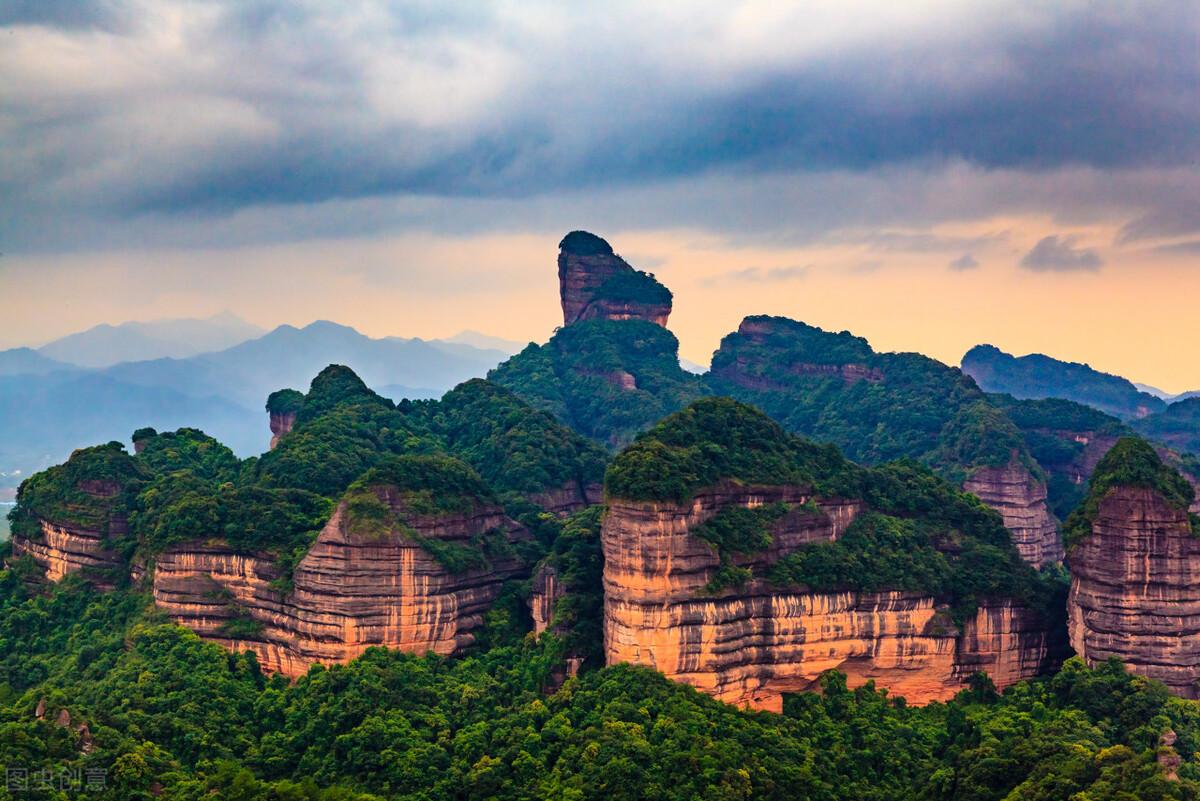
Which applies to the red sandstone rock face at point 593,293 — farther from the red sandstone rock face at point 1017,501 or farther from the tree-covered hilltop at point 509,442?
the red sandstone rock face at point 1017,501

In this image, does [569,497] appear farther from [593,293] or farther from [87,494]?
[593,293]

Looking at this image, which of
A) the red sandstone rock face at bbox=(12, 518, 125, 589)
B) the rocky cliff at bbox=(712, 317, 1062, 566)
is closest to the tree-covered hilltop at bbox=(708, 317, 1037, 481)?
the rocky cliff at bbox=(712, 317, 1062, 566)

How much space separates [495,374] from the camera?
124812 millimetres

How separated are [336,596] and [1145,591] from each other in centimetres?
3174

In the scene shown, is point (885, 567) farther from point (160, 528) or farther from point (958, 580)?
point (160, 528)

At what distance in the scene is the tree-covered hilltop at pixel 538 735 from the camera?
4938cm

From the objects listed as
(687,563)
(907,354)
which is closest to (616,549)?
(687,563)

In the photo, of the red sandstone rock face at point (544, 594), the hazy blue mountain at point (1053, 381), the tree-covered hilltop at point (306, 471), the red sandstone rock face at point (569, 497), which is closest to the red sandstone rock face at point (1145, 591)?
the red sandstone rock face at point (544, 594)

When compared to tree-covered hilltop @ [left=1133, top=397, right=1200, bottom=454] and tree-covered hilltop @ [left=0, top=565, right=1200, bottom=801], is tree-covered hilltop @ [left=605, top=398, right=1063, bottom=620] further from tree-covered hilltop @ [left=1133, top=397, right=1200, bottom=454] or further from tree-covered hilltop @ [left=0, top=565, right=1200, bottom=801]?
tree-covered hilltop @ [left=1133, top=397, right=1200, bottom=454]

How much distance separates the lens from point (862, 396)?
4365 inches

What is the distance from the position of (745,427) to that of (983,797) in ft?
64.4

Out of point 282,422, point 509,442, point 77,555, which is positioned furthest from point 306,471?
point 282,422

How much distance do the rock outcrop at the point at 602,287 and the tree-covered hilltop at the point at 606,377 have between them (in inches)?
62.6

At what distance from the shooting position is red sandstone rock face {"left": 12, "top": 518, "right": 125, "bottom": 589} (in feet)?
229
